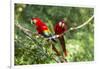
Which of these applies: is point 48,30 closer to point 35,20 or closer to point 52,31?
point 52,31

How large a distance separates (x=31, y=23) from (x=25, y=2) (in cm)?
21

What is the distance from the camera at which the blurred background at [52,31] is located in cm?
198

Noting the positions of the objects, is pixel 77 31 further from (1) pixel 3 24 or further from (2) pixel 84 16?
(1) pixel 3 24

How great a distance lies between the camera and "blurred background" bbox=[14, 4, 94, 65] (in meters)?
1.98

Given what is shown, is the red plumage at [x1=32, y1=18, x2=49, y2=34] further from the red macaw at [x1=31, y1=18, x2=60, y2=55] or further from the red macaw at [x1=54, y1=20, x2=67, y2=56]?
the red macaw at [x1=54, y1=20, x2=67, y2=56]

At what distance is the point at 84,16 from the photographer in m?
2.18

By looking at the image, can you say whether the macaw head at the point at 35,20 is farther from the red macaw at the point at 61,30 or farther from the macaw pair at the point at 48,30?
the red macaw at the point at 61,30

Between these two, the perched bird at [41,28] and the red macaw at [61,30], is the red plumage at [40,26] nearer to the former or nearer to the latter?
the perched bird at [41,28]

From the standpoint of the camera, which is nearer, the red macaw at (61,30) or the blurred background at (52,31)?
the blurred background at (52,31)

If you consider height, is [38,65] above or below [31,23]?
below

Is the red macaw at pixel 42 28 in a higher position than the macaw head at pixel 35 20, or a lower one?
lower

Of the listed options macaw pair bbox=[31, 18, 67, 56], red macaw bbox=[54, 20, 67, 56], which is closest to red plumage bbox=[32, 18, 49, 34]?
macaw pair bbox=[31, 18, 67, 56]

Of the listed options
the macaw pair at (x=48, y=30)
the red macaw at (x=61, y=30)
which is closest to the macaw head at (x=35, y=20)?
the macaw pair at (x=48, y=30)
